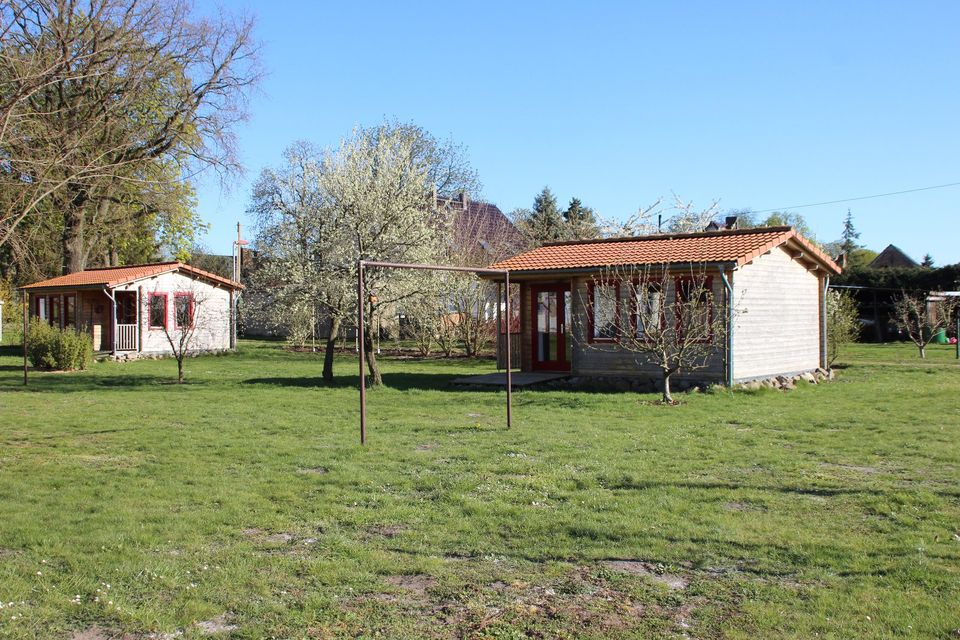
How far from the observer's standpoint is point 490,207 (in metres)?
50.8

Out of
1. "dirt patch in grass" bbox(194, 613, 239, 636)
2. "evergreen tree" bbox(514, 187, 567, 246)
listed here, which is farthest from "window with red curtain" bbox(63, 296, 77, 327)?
"dirt patch in grass" bbox(194, 613, 239, 636)

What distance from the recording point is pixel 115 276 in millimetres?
29406

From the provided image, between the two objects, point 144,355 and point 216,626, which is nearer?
point 216,626

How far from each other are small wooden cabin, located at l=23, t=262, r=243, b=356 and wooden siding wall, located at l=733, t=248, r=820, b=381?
18.6 m

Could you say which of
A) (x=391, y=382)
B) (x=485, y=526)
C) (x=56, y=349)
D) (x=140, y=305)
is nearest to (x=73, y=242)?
(x=140, y=305)

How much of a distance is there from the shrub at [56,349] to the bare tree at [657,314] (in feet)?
49.9

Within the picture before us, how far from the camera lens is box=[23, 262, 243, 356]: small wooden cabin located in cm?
2917

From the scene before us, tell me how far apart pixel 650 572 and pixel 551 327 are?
14332mm

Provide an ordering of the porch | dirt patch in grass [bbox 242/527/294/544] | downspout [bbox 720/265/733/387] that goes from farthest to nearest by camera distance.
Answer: the porch
downspout [bbox 720/265/733/387]
dirt patch in grass [bbox 242/527/294/544]

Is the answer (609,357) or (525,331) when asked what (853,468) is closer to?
(609,357)

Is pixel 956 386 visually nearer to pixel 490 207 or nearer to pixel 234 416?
pixel 234 416

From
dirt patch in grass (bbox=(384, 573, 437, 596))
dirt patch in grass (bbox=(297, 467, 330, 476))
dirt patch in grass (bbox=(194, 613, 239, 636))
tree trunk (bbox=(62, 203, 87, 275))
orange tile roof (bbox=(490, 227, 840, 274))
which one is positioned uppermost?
tree trunk (bbox=(62, 203, 87, 275))

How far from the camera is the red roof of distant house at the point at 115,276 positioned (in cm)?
2852

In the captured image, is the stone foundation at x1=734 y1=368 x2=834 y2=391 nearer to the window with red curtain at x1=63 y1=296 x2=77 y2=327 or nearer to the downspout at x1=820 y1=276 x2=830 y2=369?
the downspout at x1=820 y1=276 x2=830 y2=369
